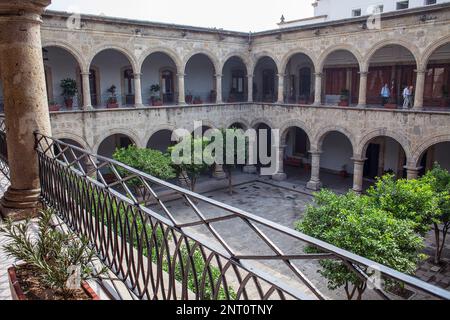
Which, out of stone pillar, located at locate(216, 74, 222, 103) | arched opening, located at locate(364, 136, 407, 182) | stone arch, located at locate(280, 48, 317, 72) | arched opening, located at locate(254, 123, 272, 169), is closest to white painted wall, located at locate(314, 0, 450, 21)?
stone arch, located at locate(280, 48, 317, 72)

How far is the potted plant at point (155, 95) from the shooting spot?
19.2 metres

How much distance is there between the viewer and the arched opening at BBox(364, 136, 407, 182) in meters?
19.6

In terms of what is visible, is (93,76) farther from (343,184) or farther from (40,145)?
(40,145)

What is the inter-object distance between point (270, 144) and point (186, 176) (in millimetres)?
6979

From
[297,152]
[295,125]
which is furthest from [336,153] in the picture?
[295,125]

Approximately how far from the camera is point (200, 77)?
23156 mm

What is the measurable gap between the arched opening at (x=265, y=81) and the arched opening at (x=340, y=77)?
3.62 meters

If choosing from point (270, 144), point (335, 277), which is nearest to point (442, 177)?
point (335, 277)

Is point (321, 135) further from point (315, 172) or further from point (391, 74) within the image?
point (391, 74)

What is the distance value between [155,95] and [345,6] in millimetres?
13806

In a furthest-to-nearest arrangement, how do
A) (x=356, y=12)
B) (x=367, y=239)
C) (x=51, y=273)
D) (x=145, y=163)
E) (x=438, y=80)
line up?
(x=356, y=12), (x=438, y=80), (x=145, y=163), (x=367, y=239), (x=51, y=273)

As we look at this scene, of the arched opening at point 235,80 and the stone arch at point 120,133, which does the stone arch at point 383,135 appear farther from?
the stone arch at point 120,133

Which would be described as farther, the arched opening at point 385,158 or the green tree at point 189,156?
the arched opening at point 385,158

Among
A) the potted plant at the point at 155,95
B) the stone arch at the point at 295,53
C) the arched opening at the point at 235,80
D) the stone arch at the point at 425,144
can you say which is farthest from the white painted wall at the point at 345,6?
the potted plant at the point at 155,95
